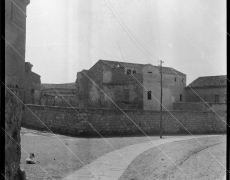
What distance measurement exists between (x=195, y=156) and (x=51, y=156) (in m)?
5.39

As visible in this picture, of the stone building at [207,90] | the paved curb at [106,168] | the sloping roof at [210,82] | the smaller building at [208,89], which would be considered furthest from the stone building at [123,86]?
the paved curb at [106,168]

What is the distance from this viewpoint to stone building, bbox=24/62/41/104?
88.1 feet

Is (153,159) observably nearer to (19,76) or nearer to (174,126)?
(19,76)

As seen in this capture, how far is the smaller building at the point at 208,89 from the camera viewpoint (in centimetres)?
3303

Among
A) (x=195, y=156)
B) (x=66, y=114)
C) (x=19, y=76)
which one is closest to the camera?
(x=19, y=76)

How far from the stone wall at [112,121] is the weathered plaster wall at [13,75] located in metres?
9.81

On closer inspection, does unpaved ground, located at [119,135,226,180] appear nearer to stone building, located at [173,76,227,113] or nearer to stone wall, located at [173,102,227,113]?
stone wall, located at [173,102,227,113]

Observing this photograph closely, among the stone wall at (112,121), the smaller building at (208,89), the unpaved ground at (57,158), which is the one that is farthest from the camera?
the smaller building at (208,89)

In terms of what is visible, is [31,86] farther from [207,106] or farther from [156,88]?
[207,106]

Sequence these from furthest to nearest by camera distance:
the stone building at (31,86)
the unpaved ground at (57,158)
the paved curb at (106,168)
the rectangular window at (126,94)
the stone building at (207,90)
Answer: the stone building at (207,90) < the rectangular window at (126,94) < the stone building at (31,86) < the unpaved ground at (57,158) < the paved curb at (106,168)

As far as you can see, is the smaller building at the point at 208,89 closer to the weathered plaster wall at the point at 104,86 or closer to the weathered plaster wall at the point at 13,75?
the weathered plaster wall at the point at 104,86

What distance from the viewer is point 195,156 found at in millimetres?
9242

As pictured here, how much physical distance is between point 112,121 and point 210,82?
78.6 feet

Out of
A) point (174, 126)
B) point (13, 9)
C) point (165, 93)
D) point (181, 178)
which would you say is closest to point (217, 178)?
point (181, 178)
